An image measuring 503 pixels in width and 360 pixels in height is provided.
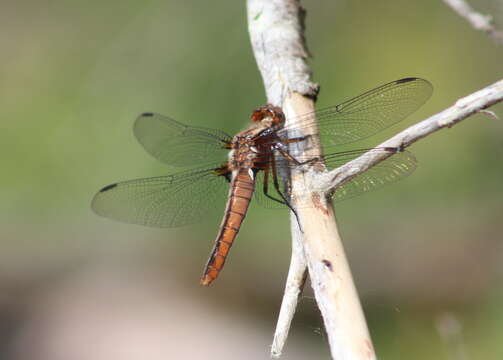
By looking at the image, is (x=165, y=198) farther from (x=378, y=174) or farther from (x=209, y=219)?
(x=378, y=174)

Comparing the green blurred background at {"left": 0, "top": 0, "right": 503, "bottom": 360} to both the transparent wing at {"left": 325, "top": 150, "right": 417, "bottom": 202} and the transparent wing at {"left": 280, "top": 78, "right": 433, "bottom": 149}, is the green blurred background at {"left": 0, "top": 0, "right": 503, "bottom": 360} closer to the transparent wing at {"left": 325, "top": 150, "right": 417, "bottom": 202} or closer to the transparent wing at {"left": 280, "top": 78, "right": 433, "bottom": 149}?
the transparent wing at {"left": 280, "top": 78, "right": 433, "bottom": 149}

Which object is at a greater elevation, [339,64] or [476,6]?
[476,6]

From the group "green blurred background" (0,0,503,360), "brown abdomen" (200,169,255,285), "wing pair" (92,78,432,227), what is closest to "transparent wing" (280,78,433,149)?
"wing pair" (92,78,432,227)

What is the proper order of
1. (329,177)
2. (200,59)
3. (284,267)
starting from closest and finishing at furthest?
(329,177) → (284,267) → (200,59)

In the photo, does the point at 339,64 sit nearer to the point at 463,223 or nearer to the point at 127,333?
the point at 463,223

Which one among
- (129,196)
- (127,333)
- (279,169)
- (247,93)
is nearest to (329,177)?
(279,169)

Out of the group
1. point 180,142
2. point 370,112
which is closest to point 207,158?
point 180,142
